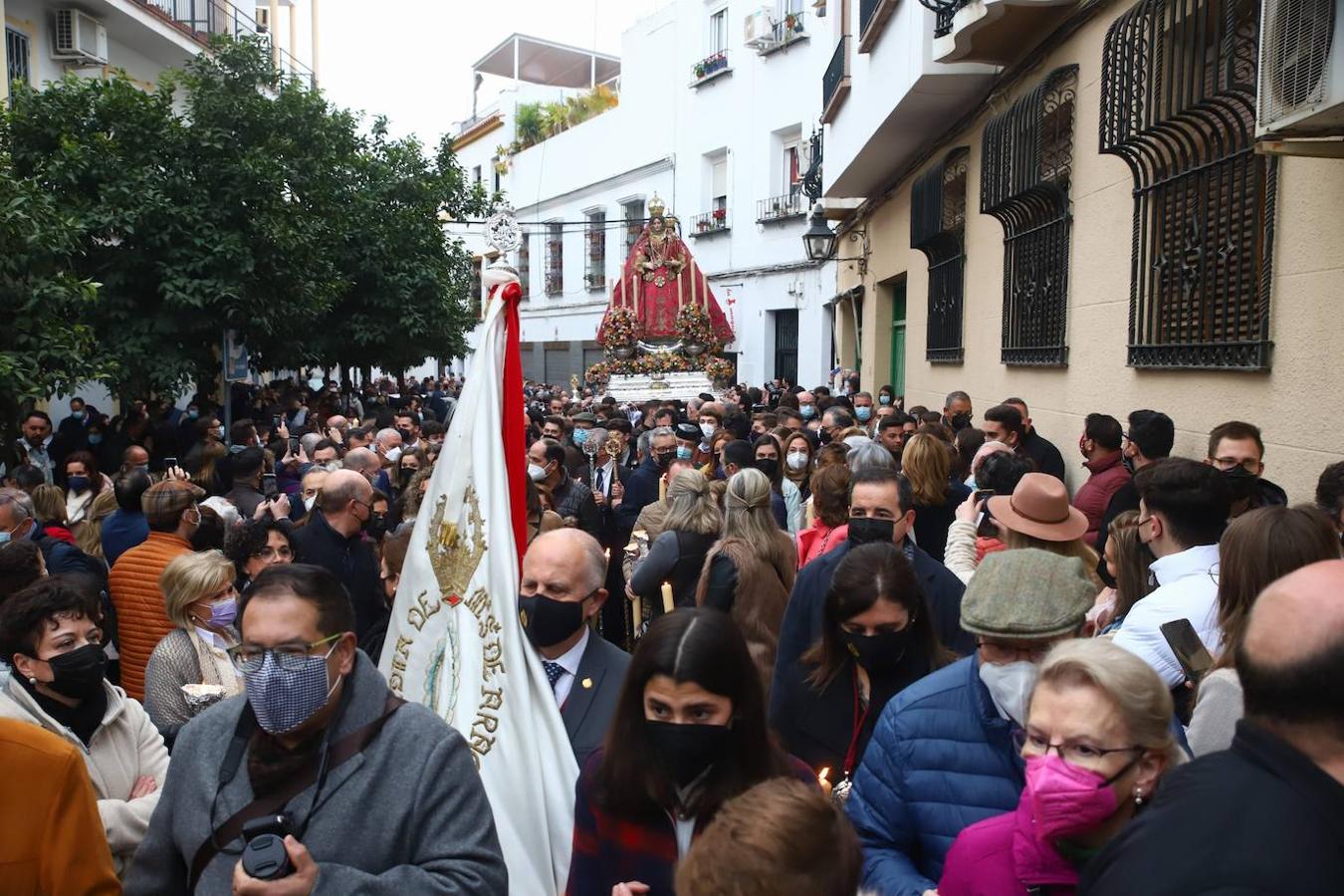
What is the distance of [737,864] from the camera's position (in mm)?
1771

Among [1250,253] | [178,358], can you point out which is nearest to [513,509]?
[1250,253]

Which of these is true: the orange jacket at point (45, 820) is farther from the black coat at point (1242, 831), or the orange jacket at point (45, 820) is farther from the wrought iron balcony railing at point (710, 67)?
the wrought iron balcony railing at point (710, 67)

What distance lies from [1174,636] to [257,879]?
2.26 meters

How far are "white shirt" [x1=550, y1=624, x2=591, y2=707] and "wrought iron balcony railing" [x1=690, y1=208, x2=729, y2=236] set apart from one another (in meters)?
23.7

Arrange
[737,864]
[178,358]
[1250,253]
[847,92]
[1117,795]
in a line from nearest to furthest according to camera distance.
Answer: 1. [737,864]
2. [1117,795]
3. [1250,253]
4. [178,358]
5. [847,92]

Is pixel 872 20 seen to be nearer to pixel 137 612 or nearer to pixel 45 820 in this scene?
pixel 137 612

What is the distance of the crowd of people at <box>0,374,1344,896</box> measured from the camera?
67.0 inches

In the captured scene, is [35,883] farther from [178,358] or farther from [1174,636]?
[178,358]

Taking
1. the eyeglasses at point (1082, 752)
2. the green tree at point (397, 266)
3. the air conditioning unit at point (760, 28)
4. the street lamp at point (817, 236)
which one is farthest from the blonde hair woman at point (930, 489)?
the air conditioning unit at point (760, 28)

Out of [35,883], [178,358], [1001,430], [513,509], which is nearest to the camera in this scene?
[35,883]

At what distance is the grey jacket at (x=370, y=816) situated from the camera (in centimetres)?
231

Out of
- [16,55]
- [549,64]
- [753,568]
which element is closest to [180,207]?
[16,55]

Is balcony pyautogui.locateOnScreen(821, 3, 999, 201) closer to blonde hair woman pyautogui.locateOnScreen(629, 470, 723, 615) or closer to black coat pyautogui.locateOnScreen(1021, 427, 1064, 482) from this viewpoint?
black coat pyautogui.locateOnScreen(1021, 427, 1064, 482)

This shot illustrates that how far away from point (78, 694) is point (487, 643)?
3.49 ft
